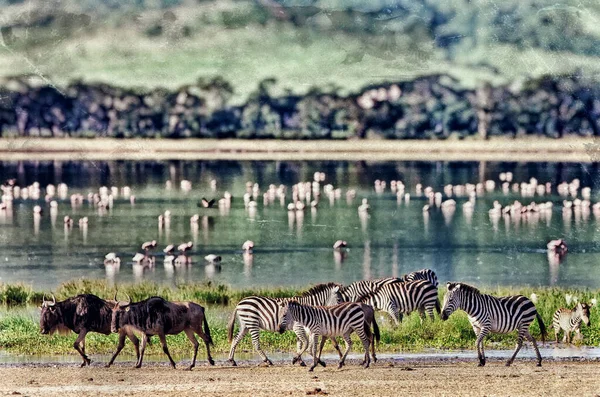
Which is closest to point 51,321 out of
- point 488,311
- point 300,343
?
point 300,343

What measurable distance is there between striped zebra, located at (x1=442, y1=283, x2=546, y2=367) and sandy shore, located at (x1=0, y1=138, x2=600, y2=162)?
247 feet

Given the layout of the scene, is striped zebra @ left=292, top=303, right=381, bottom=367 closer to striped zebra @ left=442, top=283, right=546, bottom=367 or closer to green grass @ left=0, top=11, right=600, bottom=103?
striped zebra @ left=442, top=283, right=546, bottom=367

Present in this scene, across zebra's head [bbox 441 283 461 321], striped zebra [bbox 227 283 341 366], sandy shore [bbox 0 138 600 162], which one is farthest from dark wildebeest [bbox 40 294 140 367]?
sandy shore [bbox 0 138 600 162]

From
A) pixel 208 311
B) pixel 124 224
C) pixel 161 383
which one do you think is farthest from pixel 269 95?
pixel 161 383

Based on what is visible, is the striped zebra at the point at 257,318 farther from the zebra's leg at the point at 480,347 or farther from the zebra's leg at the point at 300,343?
the zebra's leg at the point at 480,347

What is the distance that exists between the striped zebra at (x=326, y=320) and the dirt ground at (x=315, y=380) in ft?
1.23

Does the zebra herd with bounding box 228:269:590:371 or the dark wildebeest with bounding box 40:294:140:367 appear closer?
the zebra herd with bounding box 228:269:590:371

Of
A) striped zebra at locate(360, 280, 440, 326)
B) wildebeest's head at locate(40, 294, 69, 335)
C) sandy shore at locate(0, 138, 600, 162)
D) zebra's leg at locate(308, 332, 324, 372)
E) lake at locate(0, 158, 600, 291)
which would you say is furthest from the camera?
sandy shore at locate(0, 138, 600, 162)

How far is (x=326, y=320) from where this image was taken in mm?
17062

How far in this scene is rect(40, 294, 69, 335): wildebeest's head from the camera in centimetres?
1744

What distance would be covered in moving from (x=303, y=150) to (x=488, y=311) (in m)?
79.0

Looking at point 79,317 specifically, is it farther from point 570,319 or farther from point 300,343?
point 570,319

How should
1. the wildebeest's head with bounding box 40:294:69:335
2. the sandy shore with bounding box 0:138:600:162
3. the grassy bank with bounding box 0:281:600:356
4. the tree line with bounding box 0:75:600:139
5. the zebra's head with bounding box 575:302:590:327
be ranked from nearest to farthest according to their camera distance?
the wildebeest's head with bounding box 40:294:69:335 → the grassy bank with bounding box 0:281:600:356 → the zebra's head with bounding box 575:302:590:327 → the sandy shore with bounding box 0:138:600:162 → the tree line with bounding box 0:75:600:139

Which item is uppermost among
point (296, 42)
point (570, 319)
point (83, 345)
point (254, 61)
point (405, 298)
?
point (296, 42)
